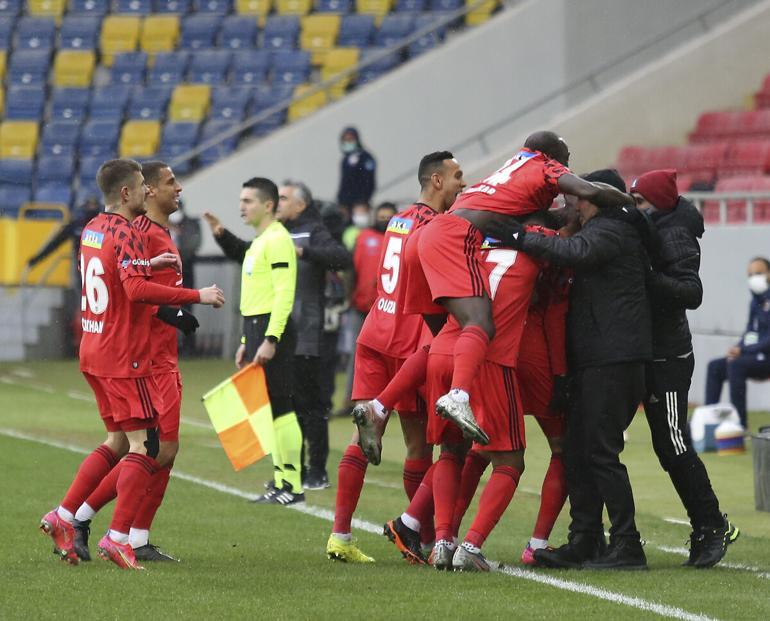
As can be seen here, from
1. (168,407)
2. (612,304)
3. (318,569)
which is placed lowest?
(318,569)

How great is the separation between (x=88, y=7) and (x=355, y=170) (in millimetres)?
9923

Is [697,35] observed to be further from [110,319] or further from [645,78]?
[110,319]

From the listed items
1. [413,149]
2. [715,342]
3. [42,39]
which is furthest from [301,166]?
[715,342]

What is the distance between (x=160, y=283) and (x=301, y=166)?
16.3 meters

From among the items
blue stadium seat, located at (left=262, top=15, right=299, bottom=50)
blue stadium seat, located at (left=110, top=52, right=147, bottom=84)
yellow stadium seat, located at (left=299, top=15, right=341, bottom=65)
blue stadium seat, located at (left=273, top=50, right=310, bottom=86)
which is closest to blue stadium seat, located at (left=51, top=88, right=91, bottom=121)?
blue stadium seat, located at (left=110, top=52, right=147, bottom=84)

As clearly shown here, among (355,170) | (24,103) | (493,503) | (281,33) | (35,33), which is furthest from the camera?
(35,33)

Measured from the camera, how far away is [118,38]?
93.1 feet

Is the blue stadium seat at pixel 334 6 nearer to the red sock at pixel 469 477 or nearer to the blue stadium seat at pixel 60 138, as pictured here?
the blue stadium seat at pixel 60 138

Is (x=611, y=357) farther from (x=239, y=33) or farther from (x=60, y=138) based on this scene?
(x=239, y=33)

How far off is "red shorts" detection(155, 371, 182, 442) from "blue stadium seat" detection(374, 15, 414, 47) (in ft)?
62.0

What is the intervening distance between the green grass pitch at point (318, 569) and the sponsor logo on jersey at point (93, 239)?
58.8 inches

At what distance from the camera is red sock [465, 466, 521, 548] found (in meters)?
7.65

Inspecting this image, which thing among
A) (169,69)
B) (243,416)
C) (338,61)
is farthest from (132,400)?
(169,69)

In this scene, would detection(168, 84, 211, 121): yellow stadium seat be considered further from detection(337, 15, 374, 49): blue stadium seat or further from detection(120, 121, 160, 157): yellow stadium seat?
detection(337, 15, 374, 49): blue stadium seat
